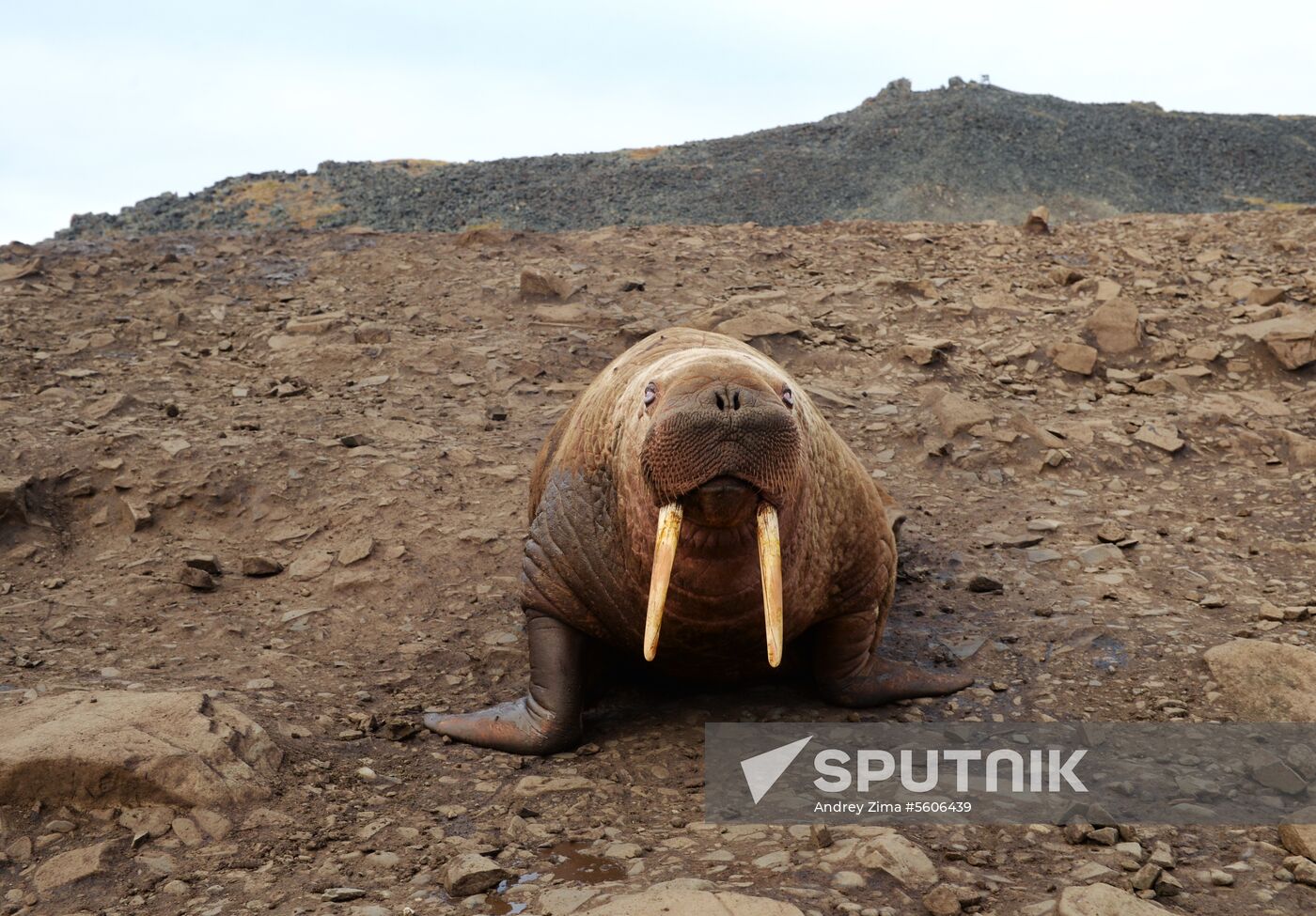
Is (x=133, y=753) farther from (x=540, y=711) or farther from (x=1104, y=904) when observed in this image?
(x=1104, y=904)

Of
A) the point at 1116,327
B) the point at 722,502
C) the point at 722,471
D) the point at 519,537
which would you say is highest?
the point at 1116,327

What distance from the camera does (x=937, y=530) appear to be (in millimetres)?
6629

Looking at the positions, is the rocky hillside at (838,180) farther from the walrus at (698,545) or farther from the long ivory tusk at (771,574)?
the long ivory tusk at (771,574)

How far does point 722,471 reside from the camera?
348 centimetres

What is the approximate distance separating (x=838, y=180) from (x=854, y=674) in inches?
598

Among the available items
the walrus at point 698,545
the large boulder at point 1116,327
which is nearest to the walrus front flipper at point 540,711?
the walrus at point 698,545

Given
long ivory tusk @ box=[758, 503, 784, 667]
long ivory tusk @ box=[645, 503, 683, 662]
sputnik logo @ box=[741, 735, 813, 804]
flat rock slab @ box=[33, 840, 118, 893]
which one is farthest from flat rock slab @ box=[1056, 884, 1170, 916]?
flat rock slab @ box=[33, 840, 118, 893]

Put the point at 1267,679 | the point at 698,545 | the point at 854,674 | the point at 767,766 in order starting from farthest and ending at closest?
the point at 854,674 → the point at 1267,679 → the point at 767,766 → the point at 698,545

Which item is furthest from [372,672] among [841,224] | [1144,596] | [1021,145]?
[1021,145]

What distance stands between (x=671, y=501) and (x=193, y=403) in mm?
5803

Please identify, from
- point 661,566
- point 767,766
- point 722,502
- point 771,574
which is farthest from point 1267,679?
point 661,566

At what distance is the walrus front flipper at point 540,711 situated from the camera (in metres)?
4.49

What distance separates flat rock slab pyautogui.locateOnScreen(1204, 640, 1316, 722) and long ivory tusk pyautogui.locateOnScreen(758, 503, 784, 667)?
2.09m

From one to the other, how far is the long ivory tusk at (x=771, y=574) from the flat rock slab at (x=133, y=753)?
1.81 metres
